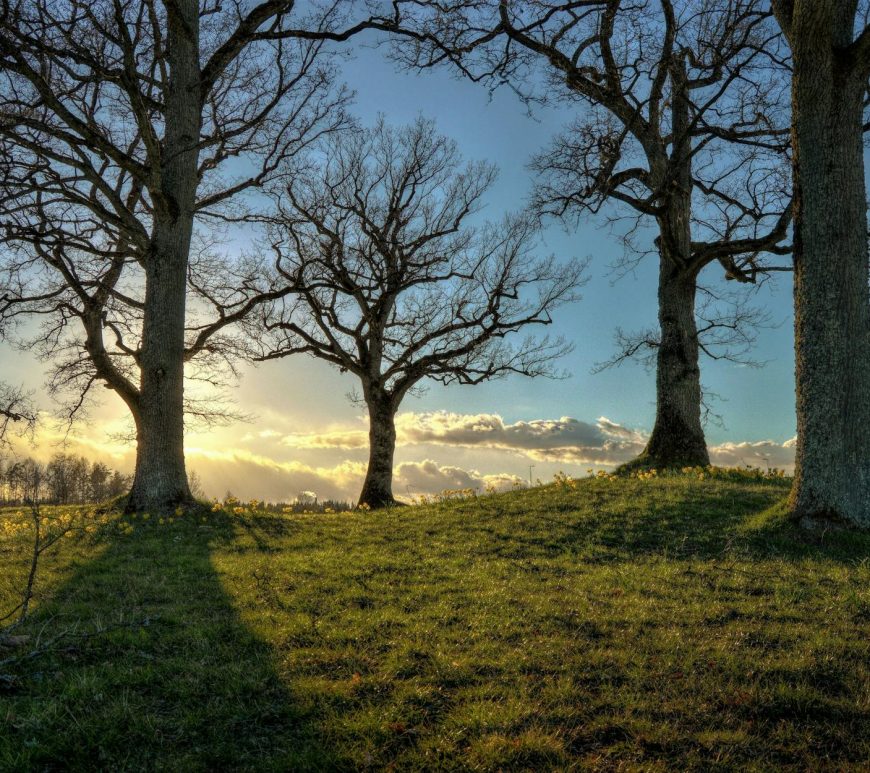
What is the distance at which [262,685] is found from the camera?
459 cm

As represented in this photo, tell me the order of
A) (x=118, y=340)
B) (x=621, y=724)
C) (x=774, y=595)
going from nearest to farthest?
(x=621, y=724) < (x=774, y=595) < (x=118, y=340)

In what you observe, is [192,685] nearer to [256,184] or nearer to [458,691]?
[458,691]

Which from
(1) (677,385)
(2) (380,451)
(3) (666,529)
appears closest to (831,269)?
(3) (666,529)

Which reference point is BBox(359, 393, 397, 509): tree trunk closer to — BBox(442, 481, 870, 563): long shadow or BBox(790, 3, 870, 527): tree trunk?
BBox(442, 481, 870, 563): long shadow

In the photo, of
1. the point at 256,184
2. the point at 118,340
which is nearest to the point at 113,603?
the point at 256,184

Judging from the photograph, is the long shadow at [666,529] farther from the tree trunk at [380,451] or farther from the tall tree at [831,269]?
the tree trunk at [380,451]

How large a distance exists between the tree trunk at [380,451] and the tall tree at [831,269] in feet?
44.5

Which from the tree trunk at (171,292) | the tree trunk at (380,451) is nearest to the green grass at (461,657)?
the tree trunk at (171,292)

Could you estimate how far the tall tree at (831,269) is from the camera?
31.1 feet

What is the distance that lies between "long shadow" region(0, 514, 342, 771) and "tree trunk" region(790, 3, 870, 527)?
8.78m

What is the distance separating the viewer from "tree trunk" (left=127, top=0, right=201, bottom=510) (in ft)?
44.1

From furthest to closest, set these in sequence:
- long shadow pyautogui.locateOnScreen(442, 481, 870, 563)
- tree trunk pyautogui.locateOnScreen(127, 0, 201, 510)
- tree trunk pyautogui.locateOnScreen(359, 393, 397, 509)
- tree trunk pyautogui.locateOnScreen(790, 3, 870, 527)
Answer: tree trunk pyautogui.locateOnScreen(359, 393, 397, 509) → tree trunk pyautogui.locateOnScreen(127, 0, 201, 510) → tree trunk pyautogui.locateOnScreen(790, 3, 870, 527) → long shadow pyautogui.locateOnScreen(442, 481, 870, 563)

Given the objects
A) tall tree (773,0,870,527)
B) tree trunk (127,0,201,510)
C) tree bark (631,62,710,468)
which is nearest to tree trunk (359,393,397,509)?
tree trunk (127,0,201,510)

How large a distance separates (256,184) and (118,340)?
7.32 metres
